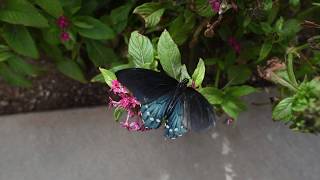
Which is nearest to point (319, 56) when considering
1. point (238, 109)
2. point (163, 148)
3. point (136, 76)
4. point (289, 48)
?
point (289, 48)

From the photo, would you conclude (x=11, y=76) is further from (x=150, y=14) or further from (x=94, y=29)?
(x=150, y=14)

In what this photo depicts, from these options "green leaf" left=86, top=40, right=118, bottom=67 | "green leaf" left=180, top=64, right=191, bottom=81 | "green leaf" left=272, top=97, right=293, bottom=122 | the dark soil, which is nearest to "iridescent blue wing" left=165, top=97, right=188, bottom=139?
"green leaf" left=180, top=64, right=191, bottom=81

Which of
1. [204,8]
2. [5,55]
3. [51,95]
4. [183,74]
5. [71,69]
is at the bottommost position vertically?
[51,95]

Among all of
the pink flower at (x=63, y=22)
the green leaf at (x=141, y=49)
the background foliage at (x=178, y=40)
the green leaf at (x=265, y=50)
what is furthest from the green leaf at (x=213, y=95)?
Answer: the pink flower at (x=63, y=22)

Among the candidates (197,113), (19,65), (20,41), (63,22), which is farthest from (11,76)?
(197,113)

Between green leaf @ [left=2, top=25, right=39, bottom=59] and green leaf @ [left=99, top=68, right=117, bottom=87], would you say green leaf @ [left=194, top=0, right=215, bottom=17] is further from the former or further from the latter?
green leaf @ [left=2, top=25, right=39, bottom=59]
